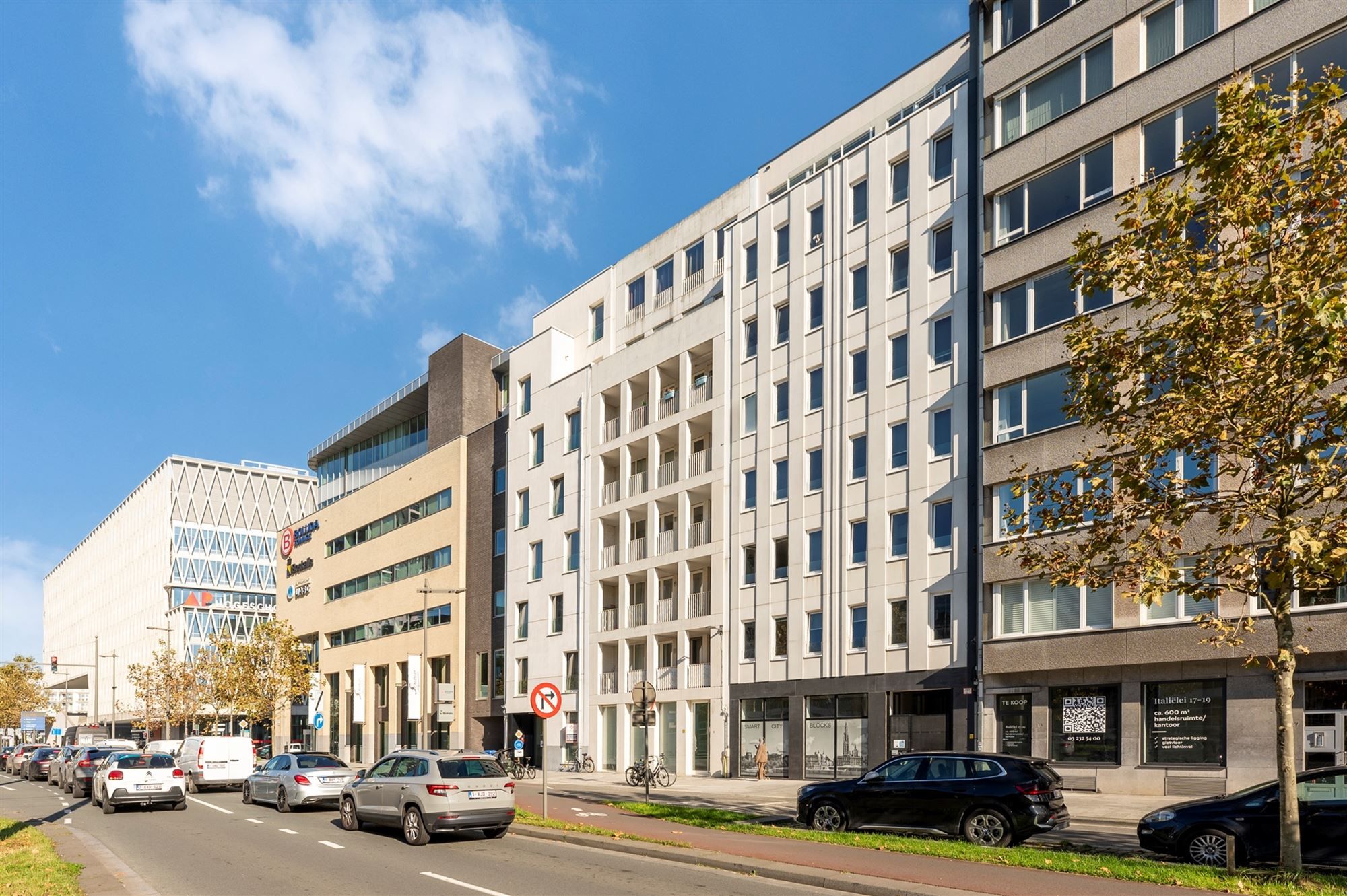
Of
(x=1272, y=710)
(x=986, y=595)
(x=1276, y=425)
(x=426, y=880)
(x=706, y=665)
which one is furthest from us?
(x=706, y=665)

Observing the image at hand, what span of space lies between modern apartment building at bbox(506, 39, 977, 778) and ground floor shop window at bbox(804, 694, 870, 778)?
0.26 feet

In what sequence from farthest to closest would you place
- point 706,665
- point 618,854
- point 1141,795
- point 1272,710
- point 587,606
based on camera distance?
point 587,606 < point 706,665 < point 1141,795 < point 1272,710 < point 618,854

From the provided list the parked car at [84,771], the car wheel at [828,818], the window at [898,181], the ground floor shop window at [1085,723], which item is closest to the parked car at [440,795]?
the car wheel at [828,818]

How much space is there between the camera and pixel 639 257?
5703 centimetres

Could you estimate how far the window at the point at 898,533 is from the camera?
39562 mm

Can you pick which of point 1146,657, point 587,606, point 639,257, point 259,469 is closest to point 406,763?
point 1146,657

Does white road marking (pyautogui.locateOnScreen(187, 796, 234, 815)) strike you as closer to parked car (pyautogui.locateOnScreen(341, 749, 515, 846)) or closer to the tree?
parked car (pyautogui.locateOnScreen(341, 749, 515, 846))

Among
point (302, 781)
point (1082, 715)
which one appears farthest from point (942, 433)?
point (302, 781)

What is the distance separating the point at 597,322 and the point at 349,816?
39387 mm

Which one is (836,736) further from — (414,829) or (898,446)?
(414,829)

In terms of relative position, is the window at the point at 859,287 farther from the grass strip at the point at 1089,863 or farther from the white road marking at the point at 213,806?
the white road marking at the point at 213,806

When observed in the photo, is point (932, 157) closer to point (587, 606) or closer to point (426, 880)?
point (587, 606)

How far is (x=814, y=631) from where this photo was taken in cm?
4272

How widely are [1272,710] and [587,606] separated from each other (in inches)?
1246
